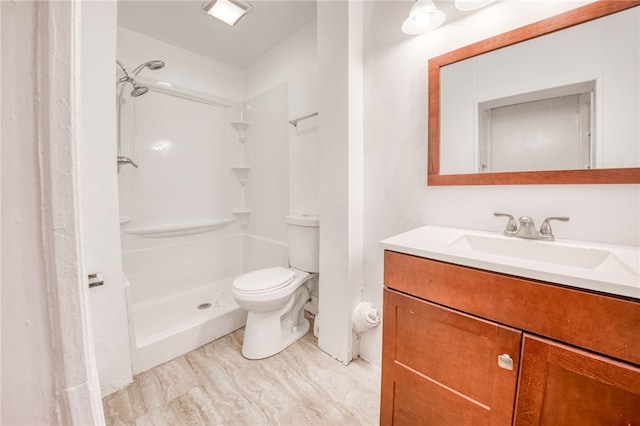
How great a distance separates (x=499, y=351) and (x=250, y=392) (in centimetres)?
116

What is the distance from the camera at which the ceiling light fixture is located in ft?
5.42

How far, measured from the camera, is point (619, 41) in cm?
86

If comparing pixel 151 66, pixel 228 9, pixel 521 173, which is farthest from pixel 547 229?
pixel 151 66

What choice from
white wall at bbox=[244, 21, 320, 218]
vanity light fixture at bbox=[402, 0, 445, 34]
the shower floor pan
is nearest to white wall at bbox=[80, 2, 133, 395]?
the shower floor pan

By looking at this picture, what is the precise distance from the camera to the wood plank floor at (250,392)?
3.81 feet

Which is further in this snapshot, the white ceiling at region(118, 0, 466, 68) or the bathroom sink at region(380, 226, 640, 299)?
the white ceiling at region(118, 0, 466, 68)

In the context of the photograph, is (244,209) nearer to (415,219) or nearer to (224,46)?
(224,46)

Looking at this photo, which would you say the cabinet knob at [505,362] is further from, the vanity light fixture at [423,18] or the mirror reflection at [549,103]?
A: the vanity light fixture at [423,18]

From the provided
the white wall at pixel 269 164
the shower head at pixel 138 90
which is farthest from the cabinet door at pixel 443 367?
the shower head at pixel 138 90

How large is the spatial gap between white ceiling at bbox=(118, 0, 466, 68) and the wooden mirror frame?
114cm

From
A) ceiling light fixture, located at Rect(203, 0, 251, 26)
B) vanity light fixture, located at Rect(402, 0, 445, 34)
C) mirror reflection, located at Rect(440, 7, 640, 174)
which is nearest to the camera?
mirror reflection, located at Rect(440, 7, 640, 174)

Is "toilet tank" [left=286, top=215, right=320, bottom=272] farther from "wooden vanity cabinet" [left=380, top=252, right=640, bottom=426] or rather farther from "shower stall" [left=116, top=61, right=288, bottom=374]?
"wooden vanity cabinet" [left=380, top=252, right=640, bottom=426]

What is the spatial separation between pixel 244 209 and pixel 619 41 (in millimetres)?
2587

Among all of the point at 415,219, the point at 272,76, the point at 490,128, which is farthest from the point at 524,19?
the point at 272,76
